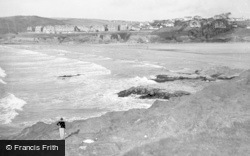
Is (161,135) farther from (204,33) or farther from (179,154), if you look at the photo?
(204,33)

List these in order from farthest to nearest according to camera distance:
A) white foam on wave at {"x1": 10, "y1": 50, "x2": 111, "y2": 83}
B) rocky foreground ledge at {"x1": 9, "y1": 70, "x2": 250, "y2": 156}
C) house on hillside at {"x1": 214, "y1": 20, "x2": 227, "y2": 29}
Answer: house on hillside at {"x1": 214, "y1": 20, "x2": 227, "y2": 29} < white foam on wave at {"x1": 10, "y1": 50, "x2": 111, "y2": 83} < rocky foreground ledge at {"x1": 9, "y1": 70, "x2": 250, "y2": 156}

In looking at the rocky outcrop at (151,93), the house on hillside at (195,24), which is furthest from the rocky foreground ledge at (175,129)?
the house on hillside at (195,24)

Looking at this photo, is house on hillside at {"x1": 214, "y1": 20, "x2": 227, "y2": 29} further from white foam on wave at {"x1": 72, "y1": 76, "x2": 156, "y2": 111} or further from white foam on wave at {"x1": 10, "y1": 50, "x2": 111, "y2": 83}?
white foam on wave at {"x1": 72, "y1": 76, "x2": 156, "y2": 111}

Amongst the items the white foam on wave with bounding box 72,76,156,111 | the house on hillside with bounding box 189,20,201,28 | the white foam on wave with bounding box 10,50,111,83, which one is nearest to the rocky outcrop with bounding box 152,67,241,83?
the white foam on wave with bounding box 72,76,156,111

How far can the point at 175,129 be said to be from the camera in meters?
10.4

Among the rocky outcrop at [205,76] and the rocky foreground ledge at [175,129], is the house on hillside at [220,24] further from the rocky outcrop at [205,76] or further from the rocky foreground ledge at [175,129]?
the rocky foreground ledge at [175,129]

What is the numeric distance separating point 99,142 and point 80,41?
176 m

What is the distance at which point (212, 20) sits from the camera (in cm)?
17850

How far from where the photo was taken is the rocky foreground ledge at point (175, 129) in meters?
9.04

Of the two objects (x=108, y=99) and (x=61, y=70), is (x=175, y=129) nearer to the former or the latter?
(x=108, y=99)

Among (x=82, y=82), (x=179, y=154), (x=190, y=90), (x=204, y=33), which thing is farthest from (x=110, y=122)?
(x=204, y=33)

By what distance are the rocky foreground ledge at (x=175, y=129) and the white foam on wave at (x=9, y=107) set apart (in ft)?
16.9

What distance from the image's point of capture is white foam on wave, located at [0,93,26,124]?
17.5m

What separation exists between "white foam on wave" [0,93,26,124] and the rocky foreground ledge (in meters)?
5.14
